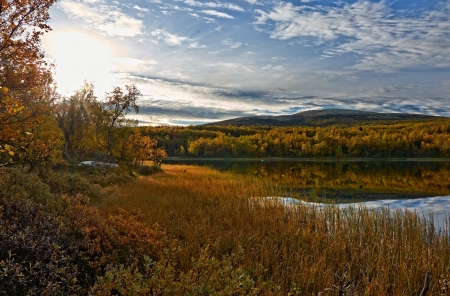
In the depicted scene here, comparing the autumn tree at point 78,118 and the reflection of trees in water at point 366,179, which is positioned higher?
the autumn tree at point 78,118

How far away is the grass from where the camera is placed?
6.32m

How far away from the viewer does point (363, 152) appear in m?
117

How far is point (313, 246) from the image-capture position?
8.04 m

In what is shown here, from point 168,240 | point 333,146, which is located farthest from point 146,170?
point 333,146

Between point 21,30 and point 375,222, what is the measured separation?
1229 cm

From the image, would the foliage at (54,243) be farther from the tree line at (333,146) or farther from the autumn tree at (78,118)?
the tree line at (333,146)

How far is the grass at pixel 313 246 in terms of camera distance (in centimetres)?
632

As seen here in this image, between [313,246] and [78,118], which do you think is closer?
[313,246]

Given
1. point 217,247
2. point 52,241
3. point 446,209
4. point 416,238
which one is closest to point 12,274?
point 52,241

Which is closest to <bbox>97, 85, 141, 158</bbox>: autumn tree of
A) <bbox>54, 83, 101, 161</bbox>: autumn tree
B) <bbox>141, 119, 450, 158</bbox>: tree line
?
<bbox>54, 83, 101, 161</bbox>: autumn tree

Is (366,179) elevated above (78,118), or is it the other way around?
(78,118)

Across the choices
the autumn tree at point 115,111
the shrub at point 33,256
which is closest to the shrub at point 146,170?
the autumn tree at point 115,111

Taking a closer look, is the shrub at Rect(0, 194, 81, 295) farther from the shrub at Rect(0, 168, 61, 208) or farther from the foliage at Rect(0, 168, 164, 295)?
the shrub at Rect(0, 168, 61, 208)

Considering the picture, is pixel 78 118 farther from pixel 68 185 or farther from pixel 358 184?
pixel 358 184
